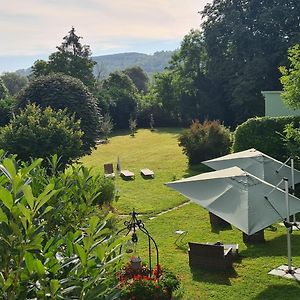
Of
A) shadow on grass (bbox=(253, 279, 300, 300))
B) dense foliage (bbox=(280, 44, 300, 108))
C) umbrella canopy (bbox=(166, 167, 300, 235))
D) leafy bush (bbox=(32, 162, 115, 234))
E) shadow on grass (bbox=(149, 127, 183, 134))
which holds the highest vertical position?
dense foliage (bbox=(280, 44, 300, 108))

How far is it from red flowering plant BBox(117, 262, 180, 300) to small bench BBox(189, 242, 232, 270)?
6.50 ft

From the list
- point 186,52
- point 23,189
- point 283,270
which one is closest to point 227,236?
point 283,270

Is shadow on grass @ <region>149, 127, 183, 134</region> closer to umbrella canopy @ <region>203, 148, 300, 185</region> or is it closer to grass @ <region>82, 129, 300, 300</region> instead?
grass @ <region>82, 129, 300, 300</region>

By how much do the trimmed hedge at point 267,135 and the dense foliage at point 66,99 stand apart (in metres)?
11.3

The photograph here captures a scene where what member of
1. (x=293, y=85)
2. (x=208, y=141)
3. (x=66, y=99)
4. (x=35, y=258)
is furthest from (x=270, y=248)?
(x=66, y=99)

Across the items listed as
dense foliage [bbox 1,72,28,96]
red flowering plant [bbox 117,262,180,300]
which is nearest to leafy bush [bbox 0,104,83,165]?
red flowering plant [bbox 117,262,180,300]

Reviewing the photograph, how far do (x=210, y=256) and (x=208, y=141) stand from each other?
15995 millimetres

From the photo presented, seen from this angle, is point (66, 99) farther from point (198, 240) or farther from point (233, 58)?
point (233, 58)

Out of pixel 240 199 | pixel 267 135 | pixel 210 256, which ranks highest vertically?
pixel 267 135

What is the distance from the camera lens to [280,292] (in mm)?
10250

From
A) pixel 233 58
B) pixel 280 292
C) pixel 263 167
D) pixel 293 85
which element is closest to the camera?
pixel 280 292

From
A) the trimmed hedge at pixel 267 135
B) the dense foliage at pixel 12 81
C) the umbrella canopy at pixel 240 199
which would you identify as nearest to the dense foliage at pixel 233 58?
the trimmed hedge at pixel 267 135

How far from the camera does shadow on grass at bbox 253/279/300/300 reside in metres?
10.0

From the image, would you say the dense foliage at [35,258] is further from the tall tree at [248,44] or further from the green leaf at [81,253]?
the tall tree at [248,44]
